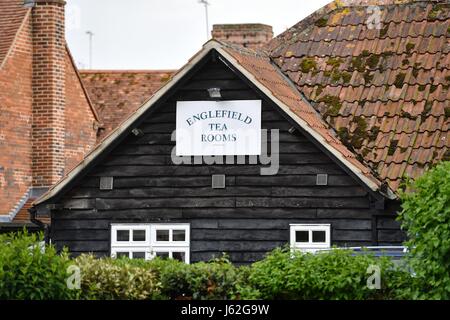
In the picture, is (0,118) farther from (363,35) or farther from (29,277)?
(29,277)

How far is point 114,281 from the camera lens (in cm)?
1714

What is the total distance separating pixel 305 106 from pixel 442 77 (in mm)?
2731

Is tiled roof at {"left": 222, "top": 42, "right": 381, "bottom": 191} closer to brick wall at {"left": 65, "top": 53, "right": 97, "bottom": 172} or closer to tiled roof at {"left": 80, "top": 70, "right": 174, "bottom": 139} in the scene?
brick wall at {"left": 65, "top": 53, "right": 97, "bottom": 172}

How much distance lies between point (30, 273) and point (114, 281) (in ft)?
4.83

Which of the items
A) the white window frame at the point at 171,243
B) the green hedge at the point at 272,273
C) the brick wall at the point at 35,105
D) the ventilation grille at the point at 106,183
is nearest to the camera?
the green hedge at the point at 272,273

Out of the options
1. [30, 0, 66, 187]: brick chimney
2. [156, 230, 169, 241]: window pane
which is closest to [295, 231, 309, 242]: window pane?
[156, 230, 169, 241]: window pane

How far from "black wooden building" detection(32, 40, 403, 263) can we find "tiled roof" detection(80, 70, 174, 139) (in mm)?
12818

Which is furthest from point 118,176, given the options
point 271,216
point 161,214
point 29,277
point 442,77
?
point 29,277

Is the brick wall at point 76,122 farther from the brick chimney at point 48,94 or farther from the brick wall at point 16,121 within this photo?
the brick wall at point 16,121

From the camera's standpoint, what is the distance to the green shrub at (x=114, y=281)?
16891mm

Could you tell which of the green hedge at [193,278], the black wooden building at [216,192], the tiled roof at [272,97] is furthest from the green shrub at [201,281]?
the tiled roof at [272,97]

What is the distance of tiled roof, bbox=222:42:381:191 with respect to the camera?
24156mm

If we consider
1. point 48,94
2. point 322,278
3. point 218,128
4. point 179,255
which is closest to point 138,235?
point 179,255

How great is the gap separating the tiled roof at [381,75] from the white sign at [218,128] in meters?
1.94
